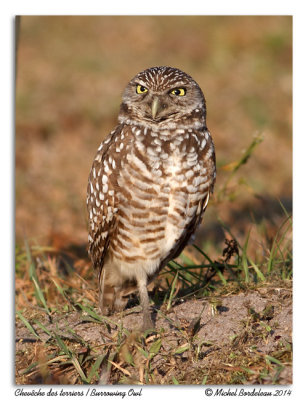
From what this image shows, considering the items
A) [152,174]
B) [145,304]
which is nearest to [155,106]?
[152,174]

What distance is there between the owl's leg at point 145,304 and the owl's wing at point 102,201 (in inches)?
11.5

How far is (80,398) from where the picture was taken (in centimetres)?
286

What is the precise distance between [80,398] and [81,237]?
8.59 ft

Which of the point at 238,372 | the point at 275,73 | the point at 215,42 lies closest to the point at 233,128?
the point at 275,73

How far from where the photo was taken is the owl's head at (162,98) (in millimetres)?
3062

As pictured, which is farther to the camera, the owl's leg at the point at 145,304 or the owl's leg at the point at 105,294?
the owl's leg at the point at 105,294

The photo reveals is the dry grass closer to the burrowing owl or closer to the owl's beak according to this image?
the burrowing owl

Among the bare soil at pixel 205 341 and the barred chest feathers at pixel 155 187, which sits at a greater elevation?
the barred chest feathers at pixel 155 187

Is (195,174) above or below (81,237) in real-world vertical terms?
above

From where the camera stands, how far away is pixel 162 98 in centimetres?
307

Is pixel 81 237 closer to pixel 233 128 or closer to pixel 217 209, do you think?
pixel 217 209

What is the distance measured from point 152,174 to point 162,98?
17.0 inches

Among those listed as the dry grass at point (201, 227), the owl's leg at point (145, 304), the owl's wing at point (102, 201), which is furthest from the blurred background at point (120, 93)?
the owl's leg at point (145, 304)

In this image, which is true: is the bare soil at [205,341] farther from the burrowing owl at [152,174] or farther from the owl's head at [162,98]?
the owl's head at [162,98]
